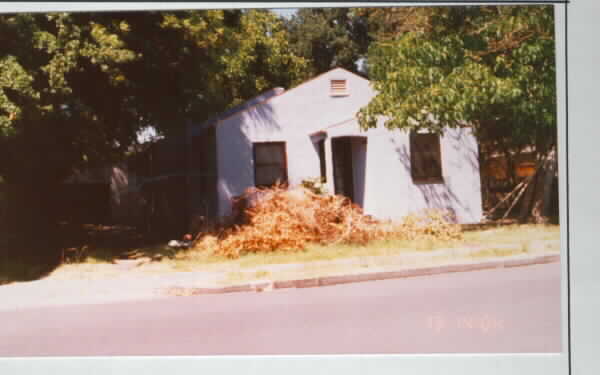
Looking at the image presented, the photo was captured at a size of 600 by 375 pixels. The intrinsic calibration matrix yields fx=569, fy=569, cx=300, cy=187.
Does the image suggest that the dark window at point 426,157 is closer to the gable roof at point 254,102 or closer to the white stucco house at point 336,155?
the white stucco house at point 336,155

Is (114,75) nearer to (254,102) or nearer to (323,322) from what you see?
(254,102)

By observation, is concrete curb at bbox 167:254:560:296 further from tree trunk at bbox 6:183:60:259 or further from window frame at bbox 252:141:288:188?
tree trunk at bbox 6:183:60:259

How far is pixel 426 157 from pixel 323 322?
24.7ft

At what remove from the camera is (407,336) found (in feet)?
Result: 20.7

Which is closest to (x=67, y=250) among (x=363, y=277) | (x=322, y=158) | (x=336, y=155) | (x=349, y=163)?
(x=322, y=158)

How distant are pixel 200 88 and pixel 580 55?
29.0ft

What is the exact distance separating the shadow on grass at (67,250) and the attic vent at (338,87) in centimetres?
515

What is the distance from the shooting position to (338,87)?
1334 cm

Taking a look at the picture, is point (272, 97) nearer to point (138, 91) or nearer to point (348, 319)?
point (138, 91)

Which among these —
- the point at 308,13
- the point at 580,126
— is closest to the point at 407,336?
the point at 580,126

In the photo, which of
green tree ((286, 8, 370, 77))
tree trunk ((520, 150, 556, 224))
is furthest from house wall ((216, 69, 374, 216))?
tree trunk ((520, 150, 556, 224))

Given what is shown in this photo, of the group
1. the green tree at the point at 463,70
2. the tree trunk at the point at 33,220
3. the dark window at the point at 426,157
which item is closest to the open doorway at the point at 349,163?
the dark window at the point at 426,157

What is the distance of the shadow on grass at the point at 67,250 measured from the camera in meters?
12.1

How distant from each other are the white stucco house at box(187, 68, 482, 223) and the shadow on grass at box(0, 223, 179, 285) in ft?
5.97
